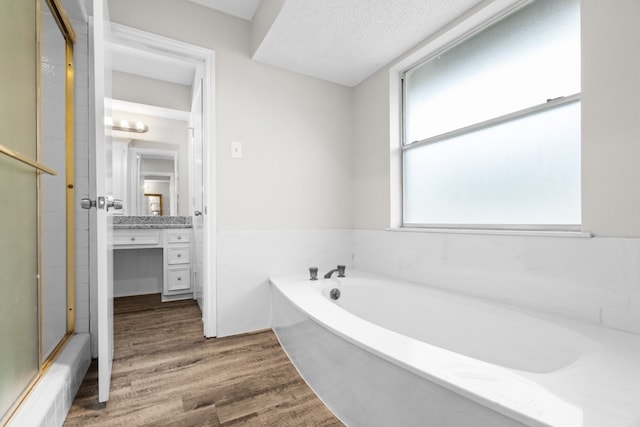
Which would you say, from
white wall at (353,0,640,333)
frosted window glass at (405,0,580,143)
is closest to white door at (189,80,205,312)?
frosted window glass at (405,0,580,143)

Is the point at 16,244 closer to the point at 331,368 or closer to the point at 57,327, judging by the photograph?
the point at 57,327

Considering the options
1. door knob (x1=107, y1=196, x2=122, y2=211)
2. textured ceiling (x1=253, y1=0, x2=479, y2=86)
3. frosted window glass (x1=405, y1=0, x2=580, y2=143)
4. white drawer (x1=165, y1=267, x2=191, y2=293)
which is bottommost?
white drawer (x1=165, y1=267, x2=191, y2=293)

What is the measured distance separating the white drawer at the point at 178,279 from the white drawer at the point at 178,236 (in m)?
0.29

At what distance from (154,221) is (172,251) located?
510mm

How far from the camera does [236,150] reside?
6.79 feet

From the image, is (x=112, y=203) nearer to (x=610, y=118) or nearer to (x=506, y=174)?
(x=506, y=174)

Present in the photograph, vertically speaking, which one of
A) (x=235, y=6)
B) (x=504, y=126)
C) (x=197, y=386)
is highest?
(x=235, y=6)

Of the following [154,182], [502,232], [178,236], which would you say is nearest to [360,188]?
[502,232]

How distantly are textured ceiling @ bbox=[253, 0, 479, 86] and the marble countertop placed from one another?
185 centimetres

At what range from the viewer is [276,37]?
6.14 feet

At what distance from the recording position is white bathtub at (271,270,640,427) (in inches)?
25.2

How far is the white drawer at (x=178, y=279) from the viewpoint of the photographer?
112 inches

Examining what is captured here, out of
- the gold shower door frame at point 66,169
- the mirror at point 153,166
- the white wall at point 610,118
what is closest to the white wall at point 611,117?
the white wall at point 610,118

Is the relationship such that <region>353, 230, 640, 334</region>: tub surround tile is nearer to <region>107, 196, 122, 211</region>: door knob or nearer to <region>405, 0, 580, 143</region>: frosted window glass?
<region>405, 0, 580, 143</region>: frosted window glass
